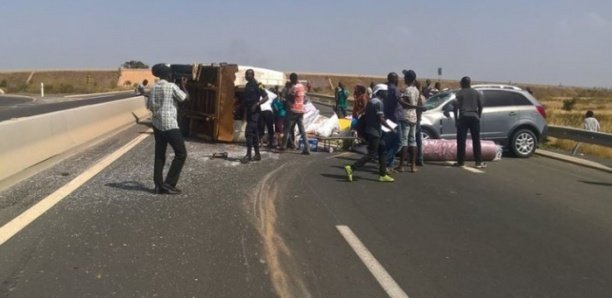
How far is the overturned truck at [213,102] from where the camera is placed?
52.3ft

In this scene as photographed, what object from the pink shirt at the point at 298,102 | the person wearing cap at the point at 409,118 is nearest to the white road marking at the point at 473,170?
the person wearing cap at the point at 409,118

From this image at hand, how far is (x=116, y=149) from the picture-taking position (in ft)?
48.1

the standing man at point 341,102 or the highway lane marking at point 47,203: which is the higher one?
the standing man at point 341,102

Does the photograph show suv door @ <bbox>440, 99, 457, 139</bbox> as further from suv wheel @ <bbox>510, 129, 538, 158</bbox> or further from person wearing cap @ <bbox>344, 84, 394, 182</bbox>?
person wearing cap @ <bbox>344, 84, 394, 182</bbox>

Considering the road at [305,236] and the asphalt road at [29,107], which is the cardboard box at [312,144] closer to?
the road at [305,236]

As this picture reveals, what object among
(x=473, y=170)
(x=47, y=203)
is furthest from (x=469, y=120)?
(x=47, y=203)

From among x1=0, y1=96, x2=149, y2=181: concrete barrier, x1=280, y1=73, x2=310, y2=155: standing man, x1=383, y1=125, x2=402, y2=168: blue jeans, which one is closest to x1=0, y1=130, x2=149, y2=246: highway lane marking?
x1=0, y1=96, x2=149, y2=181: concrete barrier

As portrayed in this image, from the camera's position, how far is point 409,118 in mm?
11953

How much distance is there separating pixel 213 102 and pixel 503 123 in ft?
23.3

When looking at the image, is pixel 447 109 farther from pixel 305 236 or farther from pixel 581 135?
pixel 305 236

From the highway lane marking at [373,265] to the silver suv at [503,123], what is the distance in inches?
328

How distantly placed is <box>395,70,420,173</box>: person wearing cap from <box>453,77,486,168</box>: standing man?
142cm

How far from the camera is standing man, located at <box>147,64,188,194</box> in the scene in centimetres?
905

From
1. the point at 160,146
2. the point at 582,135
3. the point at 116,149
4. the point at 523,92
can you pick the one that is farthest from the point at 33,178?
the point at 582,135
